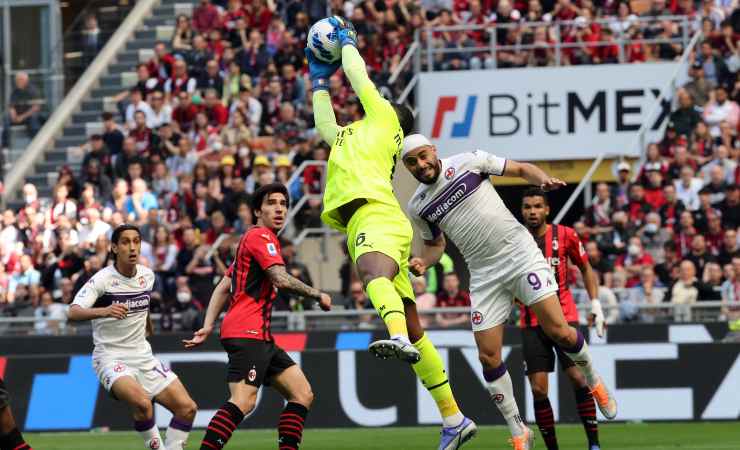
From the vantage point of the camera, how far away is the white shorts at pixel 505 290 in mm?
13789

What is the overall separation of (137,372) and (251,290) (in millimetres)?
2452

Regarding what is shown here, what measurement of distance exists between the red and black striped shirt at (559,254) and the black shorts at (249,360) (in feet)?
9.93

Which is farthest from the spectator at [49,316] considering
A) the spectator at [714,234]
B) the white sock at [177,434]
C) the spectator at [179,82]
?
the spectator at [714,234]

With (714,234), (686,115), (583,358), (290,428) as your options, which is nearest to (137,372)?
(290,428)

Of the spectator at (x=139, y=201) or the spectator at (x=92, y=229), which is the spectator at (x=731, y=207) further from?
the spectator at (x=92, y=229)

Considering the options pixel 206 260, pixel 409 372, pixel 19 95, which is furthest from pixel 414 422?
pixel 19 95

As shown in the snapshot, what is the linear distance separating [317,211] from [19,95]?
23.9 feet

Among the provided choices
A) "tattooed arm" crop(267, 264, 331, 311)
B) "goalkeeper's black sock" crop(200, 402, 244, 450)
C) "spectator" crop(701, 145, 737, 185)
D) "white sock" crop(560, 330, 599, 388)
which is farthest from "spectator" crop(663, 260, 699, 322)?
"goalkeeper's black sock" crop(200, 402, 244, 450)

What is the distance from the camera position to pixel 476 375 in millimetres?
20375

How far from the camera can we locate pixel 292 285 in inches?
498

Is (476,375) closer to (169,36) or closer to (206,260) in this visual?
(206,260)

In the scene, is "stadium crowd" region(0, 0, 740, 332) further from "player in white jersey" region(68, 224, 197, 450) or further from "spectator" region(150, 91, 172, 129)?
"player in white jersey" region(68, 224, 197, 450)

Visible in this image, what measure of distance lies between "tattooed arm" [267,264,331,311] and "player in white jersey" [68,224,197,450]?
7.80 ft

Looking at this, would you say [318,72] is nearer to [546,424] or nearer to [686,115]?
[546,424]
